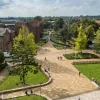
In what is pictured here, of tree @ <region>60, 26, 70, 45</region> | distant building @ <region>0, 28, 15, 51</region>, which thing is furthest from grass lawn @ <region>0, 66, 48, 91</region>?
tree @ <region>60, 26, 70, 45</region>

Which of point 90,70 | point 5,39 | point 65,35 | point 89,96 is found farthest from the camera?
point 65,35

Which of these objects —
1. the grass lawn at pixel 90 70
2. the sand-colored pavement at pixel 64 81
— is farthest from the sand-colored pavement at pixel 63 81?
the grass lawn at pixel 90 70

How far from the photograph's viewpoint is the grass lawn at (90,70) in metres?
40.8

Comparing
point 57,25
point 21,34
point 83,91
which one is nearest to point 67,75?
point 83,91

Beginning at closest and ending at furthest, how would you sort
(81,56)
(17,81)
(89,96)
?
(89,96) → (17,81) → (81,56)

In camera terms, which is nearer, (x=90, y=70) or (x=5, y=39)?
(x=90, y=70)

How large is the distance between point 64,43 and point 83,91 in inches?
1813

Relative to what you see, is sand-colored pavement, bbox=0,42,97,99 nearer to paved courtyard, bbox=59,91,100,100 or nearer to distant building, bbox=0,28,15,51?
paved courtyard, bbox=59,91,100,100

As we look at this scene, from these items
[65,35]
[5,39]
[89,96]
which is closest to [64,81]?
[89,96]

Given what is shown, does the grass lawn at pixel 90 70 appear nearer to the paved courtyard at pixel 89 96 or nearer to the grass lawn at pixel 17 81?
the paved courtyard at pixel 89 96

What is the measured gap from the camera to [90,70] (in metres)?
45.0

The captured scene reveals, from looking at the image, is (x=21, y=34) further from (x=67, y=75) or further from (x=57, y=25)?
(x=57, y=25)

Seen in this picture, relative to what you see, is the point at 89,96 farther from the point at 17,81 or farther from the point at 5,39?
the point at 5,39

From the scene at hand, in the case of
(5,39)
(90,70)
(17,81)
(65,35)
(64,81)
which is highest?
(5,39)
